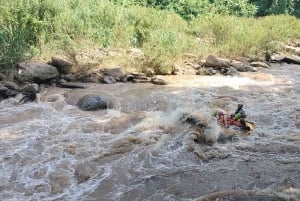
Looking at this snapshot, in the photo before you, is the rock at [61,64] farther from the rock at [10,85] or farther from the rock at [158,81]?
the rock at [158,81]

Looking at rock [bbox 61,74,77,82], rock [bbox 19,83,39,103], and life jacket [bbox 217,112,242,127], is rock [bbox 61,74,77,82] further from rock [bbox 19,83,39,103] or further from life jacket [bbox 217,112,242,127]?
life jacket [bbox 217,112,242,127]

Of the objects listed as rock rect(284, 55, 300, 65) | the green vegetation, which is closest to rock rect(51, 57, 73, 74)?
the green vegetation

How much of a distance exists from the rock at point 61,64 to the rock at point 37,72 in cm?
15

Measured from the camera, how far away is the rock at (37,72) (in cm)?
719

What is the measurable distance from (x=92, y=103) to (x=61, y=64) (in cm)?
162

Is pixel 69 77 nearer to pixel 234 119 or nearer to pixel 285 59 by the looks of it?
pixel 234 119

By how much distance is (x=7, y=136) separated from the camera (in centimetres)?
518

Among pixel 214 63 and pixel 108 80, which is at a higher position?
pixel 214 63

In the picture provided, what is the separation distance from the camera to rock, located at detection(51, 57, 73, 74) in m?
7.54

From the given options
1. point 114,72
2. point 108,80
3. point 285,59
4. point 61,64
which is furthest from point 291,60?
point 61,64

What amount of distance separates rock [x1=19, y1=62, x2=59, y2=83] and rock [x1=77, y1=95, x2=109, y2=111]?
3.94 feet

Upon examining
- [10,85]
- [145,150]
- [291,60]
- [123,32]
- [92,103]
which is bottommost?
[145,150]

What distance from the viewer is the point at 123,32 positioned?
9.34m

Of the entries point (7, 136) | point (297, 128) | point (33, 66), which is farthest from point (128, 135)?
point (33, 66)
